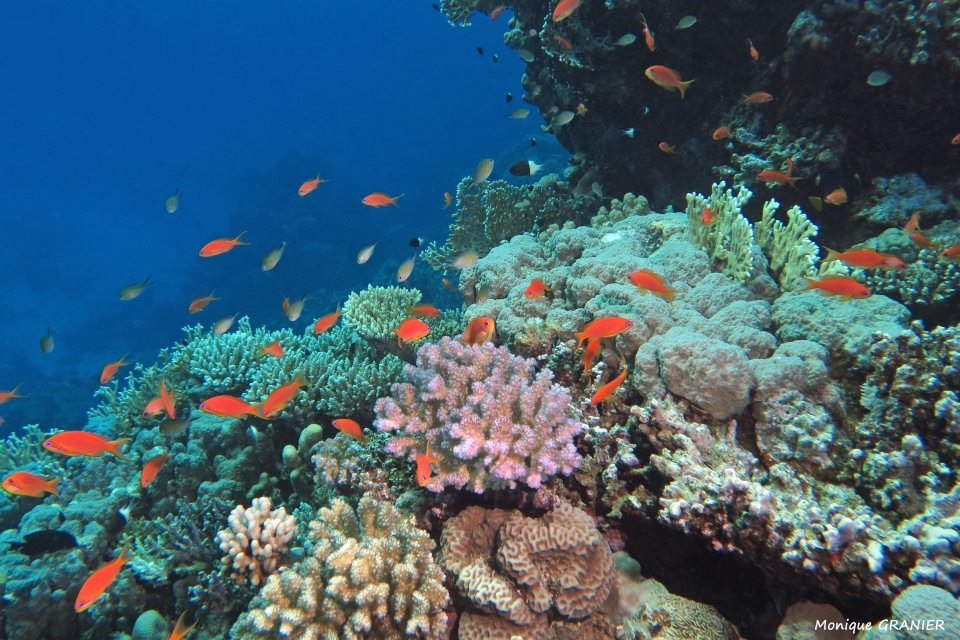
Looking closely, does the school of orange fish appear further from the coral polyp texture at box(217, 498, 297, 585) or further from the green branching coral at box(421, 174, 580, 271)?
the green branching coral at box(421, 174, 580, 271)

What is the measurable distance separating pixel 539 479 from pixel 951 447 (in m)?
2.35

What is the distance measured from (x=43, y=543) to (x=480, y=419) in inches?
181

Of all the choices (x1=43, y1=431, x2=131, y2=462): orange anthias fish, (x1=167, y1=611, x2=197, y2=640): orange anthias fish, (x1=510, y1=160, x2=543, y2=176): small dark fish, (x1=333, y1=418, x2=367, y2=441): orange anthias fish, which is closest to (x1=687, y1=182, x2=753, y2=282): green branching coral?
(x1=510, y1=160, x2=543, y2=176): small dark fish

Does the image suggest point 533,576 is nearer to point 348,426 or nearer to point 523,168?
point 348,426

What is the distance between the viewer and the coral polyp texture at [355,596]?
251cm

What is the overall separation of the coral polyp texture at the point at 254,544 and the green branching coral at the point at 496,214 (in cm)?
502

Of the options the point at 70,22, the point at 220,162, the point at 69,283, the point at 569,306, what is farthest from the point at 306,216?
the point at 70,22

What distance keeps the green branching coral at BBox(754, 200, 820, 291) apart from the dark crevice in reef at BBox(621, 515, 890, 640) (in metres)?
2.86

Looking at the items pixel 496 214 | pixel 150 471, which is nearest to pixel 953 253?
pixel 496 214

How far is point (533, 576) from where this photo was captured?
8.69 ft

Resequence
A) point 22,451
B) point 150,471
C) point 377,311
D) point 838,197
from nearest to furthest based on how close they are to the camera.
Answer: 1. point 150,471
2. point 838,197
3. point 377,311
4. point 22,451

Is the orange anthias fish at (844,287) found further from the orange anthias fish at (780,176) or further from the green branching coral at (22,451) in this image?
the green branching coral at (22,451)

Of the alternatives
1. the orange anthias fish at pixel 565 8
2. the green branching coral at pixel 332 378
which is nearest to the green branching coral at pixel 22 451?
the green branching coral at pixel 332 378

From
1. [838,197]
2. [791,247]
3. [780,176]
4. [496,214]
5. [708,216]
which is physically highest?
[496,214]
